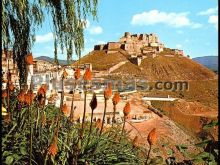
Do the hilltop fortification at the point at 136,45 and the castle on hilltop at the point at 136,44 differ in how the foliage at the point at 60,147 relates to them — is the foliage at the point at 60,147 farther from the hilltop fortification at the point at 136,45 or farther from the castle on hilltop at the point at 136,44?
the castle on hilltop at the point at 136,44

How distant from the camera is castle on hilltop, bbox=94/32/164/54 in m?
111

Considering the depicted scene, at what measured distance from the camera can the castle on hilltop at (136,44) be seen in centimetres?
11094

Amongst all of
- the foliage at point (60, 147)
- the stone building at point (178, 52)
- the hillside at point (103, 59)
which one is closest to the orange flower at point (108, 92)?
the foliage at point (60, 147)

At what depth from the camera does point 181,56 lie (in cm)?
11188

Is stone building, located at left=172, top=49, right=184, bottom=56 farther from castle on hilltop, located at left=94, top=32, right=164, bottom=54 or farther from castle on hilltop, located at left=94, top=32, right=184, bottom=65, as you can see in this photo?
castle on hilltop, located at left=94, top=32, right=164, bottom=54

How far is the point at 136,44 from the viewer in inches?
4441

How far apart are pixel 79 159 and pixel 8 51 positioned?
8.86 ft

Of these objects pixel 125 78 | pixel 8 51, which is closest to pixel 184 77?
pixel 125 78

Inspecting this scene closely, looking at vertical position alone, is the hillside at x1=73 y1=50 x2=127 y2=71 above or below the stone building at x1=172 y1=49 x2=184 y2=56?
below

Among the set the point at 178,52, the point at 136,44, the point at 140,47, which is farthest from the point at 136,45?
the point at 178,52

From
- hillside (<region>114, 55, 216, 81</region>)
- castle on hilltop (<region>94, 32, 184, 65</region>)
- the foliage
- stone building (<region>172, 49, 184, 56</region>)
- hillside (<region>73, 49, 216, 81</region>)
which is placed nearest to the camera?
the foliage

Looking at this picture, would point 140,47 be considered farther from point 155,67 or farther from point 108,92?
point 108,92

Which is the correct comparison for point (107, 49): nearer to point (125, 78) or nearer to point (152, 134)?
point (125, 78)

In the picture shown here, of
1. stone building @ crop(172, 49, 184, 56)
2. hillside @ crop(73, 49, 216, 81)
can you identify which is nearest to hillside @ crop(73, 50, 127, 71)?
hillside @ crop(73, 49, 216, 81)
